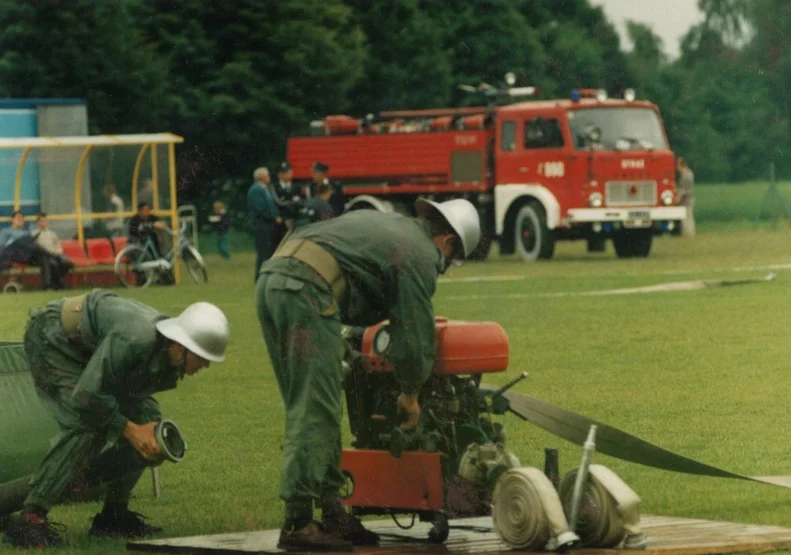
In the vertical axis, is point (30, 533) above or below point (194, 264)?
above

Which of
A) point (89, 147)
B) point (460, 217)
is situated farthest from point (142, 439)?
point (89, 147)

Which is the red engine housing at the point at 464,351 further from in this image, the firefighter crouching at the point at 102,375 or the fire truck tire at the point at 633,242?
the fire truck tire at the point at 633,242

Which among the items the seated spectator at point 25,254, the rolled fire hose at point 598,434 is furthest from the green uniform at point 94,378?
the seated spectator at point 25,254

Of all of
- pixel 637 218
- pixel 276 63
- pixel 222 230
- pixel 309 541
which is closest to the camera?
pixel 309 541

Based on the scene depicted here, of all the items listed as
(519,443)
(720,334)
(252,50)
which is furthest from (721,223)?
(519,443)

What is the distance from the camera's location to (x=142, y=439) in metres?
7.67

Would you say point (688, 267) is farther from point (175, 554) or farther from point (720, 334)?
point (175, 554)

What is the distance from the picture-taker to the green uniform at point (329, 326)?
6941mm

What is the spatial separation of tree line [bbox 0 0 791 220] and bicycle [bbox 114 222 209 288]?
1505cm

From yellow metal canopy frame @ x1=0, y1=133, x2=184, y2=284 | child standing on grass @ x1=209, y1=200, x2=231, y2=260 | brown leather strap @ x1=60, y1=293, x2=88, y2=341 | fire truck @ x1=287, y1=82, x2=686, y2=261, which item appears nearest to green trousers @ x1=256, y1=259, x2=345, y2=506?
brown leather strap @ x1=60, y1=293, x2=88, y2=341

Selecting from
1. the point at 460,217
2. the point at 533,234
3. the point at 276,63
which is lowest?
the point at 533,234

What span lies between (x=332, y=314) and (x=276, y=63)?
37538 millimetres

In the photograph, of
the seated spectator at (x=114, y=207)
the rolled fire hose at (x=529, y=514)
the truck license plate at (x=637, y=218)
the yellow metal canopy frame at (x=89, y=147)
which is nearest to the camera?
the rolled fire hose at (x=529, y=514)

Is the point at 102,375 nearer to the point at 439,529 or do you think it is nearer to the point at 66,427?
the point at 66,427
